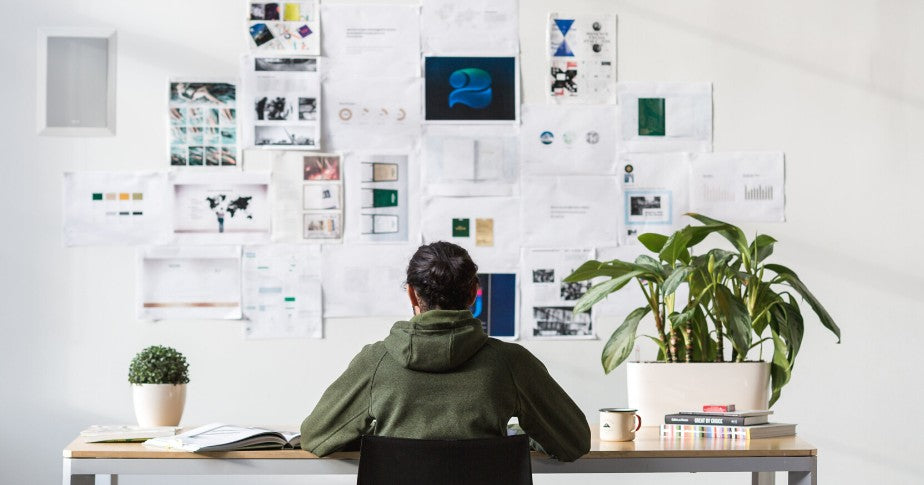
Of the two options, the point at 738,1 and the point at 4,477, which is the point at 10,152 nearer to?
the point at 4,477

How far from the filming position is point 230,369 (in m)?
3.37

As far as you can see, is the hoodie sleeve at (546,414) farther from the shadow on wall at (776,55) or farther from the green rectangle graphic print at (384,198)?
the shadow on wall at (776,55)

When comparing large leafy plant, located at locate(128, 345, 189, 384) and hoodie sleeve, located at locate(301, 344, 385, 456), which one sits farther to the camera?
large leafy plant, located at locate(128, 345, 189, 384)

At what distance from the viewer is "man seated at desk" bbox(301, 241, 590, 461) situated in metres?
1.92

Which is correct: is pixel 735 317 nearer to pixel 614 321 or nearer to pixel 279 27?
pixel 614 321

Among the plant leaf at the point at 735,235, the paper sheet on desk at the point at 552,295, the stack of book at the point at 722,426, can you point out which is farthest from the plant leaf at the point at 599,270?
the paper sheet on desk at the point at 552,295

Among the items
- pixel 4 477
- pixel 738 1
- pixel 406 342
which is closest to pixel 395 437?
pixel 406 342

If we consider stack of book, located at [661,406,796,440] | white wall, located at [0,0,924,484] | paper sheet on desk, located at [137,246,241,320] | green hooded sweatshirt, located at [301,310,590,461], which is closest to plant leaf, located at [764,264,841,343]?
stack of book, located at [661,406,796,440]

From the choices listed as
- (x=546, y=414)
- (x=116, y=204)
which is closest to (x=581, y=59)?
(x=116, y=204)

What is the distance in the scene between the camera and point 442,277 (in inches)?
79.3

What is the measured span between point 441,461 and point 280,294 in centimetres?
173

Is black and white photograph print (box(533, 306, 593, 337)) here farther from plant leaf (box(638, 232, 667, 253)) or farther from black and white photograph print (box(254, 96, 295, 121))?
black and white photograph print (box(254, 96, 295, 121))

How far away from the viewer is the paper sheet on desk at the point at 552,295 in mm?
3430

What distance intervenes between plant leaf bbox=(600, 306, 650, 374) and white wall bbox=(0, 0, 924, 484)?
68 centimetres
